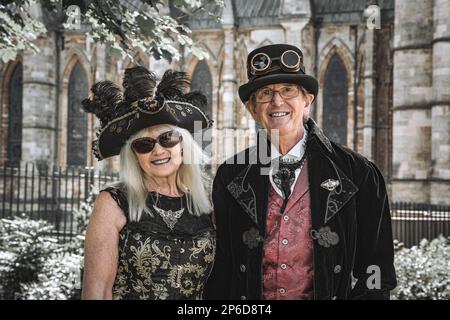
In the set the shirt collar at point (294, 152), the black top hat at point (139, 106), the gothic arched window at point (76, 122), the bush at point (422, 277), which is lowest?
the bush at point (422, 277)

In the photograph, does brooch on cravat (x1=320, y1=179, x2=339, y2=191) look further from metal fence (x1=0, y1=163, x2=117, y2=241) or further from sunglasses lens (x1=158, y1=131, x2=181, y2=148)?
metal fence (x1=0, y1=163, x2=117, y2=241)

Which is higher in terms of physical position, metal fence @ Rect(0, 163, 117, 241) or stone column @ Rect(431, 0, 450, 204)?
stone column @ Rect(431, 0, 450, 204)

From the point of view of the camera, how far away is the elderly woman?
105 inches

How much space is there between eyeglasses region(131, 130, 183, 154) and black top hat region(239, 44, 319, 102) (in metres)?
0.42

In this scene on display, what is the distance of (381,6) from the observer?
63.4ft

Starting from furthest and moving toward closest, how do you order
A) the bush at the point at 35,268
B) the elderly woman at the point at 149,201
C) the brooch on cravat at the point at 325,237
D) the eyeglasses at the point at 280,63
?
the bush at the point at 35,268 → the eyeglasses at the point at 280,63 → the brooch on cravat at the point at 325,237 → the elderly woman at the point at 149,201

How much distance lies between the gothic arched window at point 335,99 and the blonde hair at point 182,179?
1712 centimetres

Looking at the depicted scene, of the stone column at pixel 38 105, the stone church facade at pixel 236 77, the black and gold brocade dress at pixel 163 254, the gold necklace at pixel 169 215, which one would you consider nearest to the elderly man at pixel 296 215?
the black and gold brocade dress at pixel 163 254

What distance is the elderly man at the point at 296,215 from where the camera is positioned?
2.81m

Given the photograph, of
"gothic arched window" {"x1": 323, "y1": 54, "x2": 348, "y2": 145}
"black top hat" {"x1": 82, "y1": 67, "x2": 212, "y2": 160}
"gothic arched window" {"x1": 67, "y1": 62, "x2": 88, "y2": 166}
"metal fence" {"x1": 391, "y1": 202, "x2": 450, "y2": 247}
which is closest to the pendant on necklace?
"black top hat" {"x1": 82, "y1": 67, "x2": 212, "y2": 160}

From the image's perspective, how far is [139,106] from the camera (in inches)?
112

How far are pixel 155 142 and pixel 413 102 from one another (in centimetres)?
1391

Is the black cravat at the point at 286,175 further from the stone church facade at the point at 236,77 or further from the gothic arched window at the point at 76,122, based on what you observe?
the gothic arched window at the point at 76,122

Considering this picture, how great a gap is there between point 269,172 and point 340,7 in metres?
17.9
